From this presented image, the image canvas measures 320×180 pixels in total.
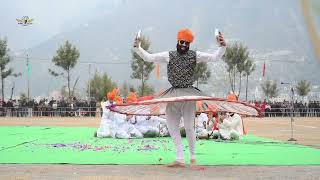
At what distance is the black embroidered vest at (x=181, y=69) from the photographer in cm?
687

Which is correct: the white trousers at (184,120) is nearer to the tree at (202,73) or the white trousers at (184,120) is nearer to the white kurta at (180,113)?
the white kurta at (180,113)

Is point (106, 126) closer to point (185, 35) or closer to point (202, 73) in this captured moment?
point (185, 35)

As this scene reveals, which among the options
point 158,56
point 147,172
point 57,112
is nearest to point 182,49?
point 158,56

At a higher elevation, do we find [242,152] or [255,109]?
[255,109]

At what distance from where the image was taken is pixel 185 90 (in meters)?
6.82

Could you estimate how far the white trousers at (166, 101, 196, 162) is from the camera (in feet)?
22.8

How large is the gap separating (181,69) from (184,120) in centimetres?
68

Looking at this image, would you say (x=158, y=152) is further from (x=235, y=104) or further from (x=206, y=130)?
(x=206, y=130)

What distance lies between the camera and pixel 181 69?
689cm

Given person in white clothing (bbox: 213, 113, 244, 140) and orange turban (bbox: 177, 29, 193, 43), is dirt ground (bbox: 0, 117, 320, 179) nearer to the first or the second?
orange turban (bbox: 177, 29, 193, 43)

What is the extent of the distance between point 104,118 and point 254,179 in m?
8.96

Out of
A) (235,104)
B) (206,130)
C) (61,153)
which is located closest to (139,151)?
(61,153)

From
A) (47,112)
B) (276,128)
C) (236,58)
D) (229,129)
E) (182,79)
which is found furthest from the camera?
(236,58)

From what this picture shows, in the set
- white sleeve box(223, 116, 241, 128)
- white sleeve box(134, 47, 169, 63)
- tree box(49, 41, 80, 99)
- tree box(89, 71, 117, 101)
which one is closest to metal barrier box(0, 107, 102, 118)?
tree box(49, 41, 80, 99)
